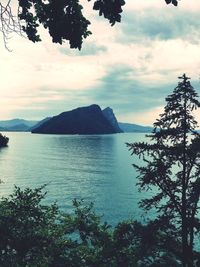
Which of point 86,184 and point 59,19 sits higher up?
point 59,19

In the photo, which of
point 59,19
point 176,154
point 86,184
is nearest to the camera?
point 59,19

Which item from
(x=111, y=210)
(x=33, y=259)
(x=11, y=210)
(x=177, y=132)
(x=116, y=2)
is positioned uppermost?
(x=116, y=2)

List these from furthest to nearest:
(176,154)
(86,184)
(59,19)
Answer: (86,184) < (176,154) < (59,19)

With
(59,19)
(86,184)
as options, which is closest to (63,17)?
(59,19)

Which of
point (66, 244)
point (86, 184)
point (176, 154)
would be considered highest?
point (176, 154)

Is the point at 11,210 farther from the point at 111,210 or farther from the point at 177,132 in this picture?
the point at 111,210

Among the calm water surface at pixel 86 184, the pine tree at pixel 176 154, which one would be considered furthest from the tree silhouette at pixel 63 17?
the calm water surface at pixel 86 184

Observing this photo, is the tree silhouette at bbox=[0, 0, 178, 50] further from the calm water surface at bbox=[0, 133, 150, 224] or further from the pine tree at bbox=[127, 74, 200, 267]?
the calm water surface at bbox=[0, 133, 150, 224]

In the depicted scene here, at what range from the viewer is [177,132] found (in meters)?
26.4

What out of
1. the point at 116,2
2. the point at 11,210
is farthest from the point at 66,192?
the point at 116,2

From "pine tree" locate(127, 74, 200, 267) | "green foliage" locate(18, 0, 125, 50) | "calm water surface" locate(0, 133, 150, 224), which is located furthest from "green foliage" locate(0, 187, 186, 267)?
"calm water surface" locate(0, 133, 150, 224)

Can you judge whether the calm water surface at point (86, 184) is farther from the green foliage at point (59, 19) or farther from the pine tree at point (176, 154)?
the green foliage at point (59, 19)

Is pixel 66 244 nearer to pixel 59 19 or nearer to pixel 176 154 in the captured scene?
pixel 176 154

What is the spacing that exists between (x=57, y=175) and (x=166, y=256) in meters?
91.7
